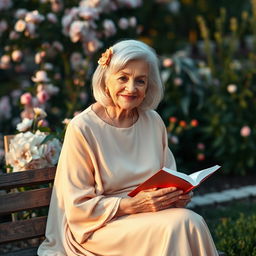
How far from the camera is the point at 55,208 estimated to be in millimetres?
3311

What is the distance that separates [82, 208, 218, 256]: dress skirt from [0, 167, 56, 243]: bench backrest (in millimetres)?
461

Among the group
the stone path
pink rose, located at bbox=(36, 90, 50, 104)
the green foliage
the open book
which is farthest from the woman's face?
the stone path

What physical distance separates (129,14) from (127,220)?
405cm

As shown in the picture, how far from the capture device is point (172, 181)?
306cm

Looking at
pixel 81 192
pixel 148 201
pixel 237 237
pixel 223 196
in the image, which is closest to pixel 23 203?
pixel 81 192

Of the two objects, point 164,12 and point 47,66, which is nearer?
point 47,66

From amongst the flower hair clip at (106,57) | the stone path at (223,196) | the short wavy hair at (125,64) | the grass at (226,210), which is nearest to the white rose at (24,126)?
the short wavy hair at (125,64)

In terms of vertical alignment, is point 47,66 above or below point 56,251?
above

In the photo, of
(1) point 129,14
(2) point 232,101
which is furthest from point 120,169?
(1) point 129,14

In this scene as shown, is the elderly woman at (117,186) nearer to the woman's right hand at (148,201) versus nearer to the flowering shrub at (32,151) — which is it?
the woman's right hand at (148,201)

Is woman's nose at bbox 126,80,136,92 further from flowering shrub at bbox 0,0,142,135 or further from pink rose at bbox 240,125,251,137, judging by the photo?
pink rose at bbox 240,125,251,137

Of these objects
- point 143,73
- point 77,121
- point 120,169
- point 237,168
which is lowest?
point 237,168

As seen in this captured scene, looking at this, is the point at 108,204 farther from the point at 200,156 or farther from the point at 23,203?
the point at 200,156

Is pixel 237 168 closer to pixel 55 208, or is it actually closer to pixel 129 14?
pixel 129 14
